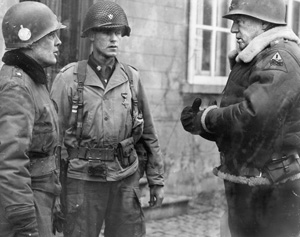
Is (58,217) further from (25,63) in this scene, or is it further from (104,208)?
(25,63)

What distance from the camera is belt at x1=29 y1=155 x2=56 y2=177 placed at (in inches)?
153

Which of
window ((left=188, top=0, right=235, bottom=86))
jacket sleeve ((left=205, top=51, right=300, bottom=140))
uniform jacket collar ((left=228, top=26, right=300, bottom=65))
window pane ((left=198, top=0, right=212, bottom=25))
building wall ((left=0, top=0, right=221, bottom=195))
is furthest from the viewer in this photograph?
window pane ((left=198, top=0, right=212, bottom=25))

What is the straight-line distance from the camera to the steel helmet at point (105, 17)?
16.3 feet

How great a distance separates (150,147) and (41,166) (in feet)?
4.50

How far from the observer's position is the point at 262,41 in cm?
450

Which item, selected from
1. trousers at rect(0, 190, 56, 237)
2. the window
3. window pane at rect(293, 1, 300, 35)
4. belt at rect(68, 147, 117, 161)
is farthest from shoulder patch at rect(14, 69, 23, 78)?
window pane at rect(293, 1, 300, 35)

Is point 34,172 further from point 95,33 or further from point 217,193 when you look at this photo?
point 217,193

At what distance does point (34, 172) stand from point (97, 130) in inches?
36.8

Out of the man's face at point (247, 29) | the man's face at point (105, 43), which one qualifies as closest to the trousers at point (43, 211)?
the man's face at point (105, 43)

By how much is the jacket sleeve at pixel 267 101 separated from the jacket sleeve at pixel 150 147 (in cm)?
94

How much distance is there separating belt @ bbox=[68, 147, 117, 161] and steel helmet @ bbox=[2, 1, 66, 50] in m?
1.05

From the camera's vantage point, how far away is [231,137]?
14.6 feet

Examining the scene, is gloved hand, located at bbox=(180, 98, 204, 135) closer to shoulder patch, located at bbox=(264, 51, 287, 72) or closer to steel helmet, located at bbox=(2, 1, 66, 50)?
shoulder patch, located at bbox=(264, 51, 287, 72)

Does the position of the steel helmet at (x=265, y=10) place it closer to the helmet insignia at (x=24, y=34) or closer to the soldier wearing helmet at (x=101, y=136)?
the soldier wearing helmet at (x=101, y=136)
